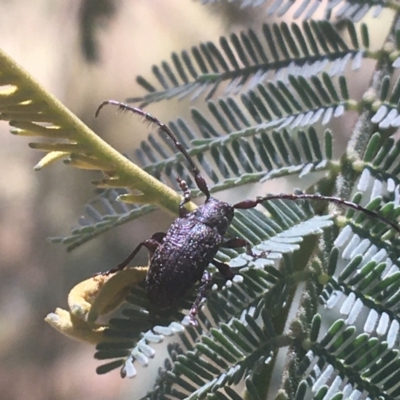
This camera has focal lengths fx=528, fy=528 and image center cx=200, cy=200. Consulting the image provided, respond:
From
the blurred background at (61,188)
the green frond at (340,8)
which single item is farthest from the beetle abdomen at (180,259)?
the blurred background at (61,188)

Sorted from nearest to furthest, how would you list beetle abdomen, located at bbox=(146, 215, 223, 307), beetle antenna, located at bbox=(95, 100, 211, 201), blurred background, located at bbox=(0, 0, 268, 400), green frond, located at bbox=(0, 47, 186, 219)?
green frond, located at bbox=(0, 47, 186, 219)
beetle abdomen, located at bbox=(146, 215, 223, 307)
beetle antenna, located at bbox=(95, 100, 211, 201)
blurred background, located at bbox=(0, 0, 268, 400)

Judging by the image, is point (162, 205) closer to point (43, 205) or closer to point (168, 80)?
point (168, 80)

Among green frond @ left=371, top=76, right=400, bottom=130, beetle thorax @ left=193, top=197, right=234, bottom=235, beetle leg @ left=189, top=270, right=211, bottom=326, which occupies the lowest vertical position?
beetle leg @ left=189, top=270, right=211, bottom=326

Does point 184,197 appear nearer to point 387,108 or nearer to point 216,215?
point 216,215

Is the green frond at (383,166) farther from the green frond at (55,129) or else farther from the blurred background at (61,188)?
the blurred background at (61,188)

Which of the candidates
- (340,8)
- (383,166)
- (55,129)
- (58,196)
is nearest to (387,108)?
(383,166)

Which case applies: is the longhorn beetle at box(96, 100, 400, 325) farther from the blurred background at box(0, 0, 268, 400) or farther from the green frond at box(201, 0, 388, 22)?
the blurred background at box(0, 0, 268, 400)

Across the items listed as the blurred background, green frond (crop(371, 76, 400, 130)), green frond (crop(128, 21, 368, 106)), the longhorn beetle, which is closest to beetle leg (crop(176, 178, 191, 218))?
the longhorn beetle
